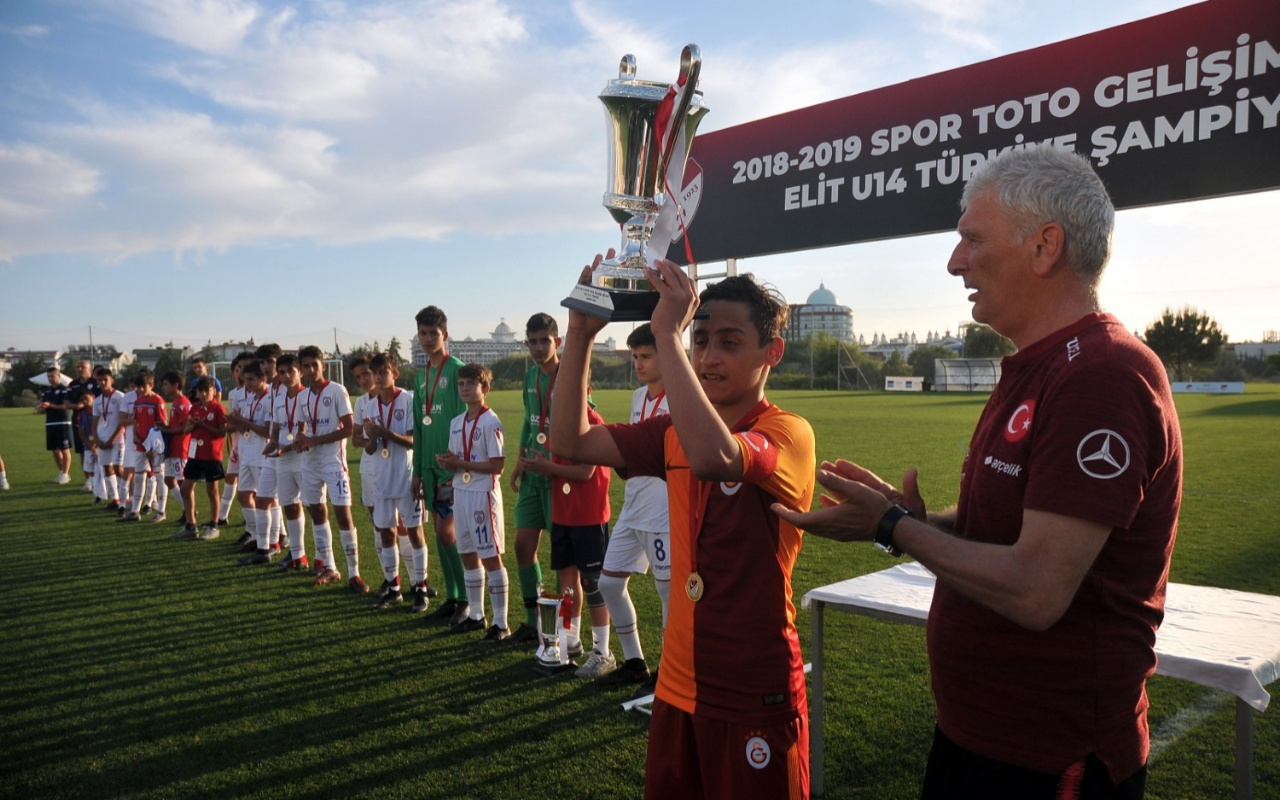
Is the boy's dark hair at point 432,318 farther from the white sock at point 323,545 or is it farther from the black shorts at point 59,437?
the black shorts at point 59,437

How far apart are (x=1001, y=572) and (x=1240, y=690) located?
2.04 m

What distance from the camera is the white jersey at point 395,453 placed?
293 inches

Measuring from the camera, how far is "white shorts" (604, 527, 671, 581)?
5.08 metres

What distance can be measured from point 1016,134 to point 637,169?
142 inches

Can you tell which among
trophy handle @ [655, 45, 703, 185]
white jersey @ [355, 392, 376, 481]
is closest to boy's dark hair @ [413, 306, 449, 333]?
white jersey @ [355, 392, 376, 481]

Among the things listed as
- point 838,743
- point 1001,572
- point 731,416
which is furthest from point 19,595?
point 1001,572

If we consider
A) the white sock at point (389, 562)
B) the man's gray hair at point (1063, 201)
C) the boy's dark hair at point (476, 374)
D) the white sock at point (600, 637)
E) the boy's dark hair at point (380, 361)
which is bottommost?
the white sock at point (600, 637)

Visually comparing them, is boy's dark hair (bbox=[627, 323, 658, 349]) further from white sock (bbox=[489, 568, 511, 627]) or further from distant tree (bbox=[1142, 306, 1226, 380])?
distant tree (bbox=[1142, 306, 1226, 380])

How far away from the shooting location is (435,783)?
13.3ft

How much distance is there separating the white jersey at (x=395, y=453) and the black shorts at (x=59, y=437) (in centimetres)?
1288

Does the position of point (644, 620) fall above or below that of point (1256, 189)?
below

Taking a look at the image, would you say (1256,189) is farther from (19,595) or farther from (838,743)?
(19,595)

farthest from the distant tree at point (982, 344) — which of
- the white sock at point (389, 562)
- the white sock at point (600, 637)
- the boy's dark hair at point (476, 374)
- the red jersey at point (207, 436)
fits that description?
the white sock at point (600, 637)

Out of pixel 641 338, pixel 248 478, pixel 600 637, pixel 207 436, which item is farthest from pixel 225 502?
pixel 641 338
